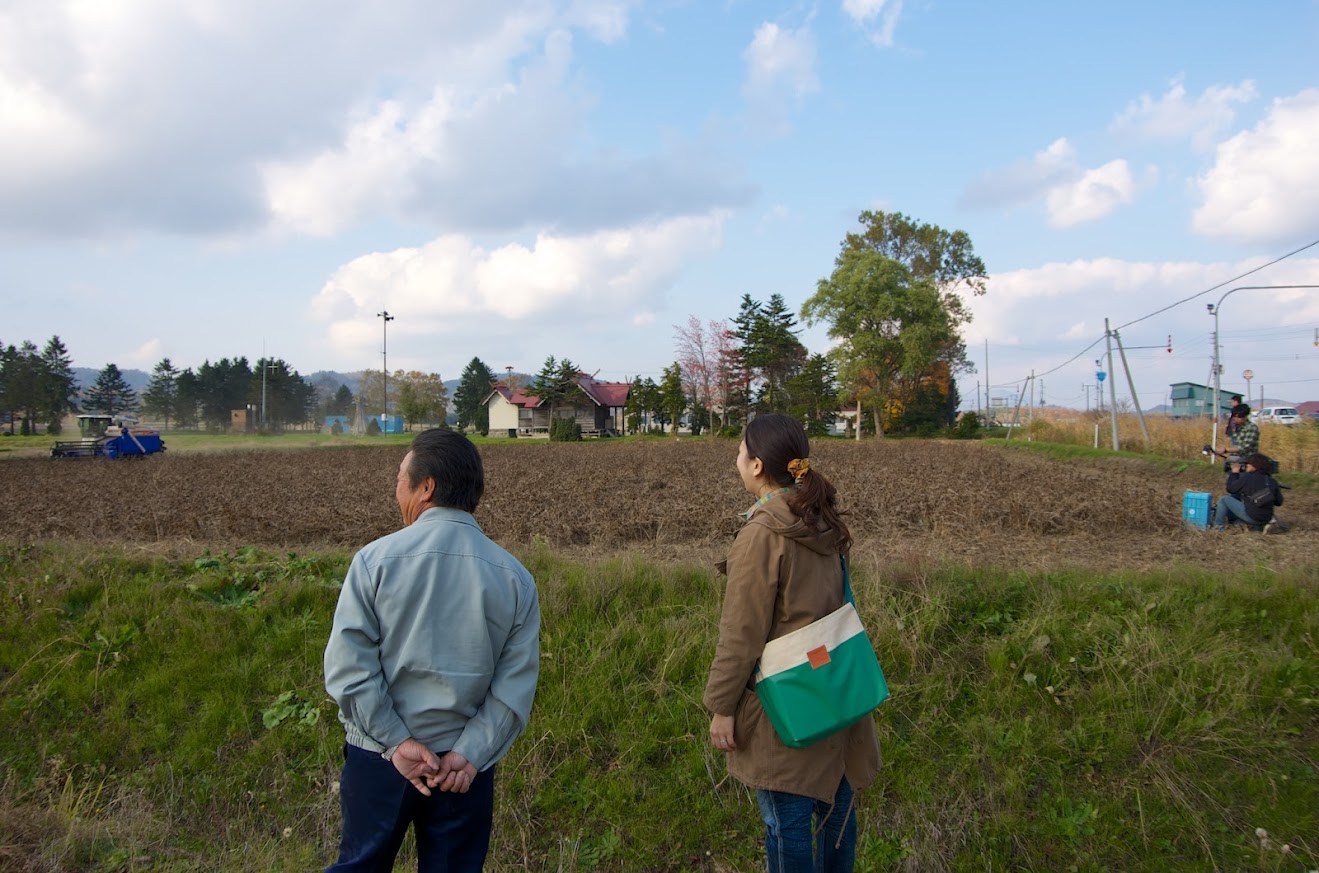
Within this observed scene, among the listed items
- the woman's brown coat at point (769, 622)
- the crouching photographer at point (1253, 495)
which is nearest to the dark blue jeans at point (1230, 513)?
the crouching photographer at point (1253, 495)

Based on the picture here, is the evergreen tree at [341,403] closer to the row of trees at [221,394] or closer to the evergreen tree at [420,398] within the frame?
the row of trees at [221,394]

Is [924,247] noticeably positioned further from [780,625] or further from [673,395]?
[780,625]

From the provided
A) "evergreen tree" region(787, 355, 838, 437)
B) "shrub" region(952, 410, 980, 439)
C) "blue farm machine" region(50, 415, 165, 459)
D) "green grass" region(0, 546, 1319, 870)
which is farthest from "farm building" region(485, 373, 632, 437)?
"green grass" region(0, 546, 1319, 870)

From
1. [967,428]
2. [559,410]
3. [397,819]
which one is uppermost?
[559,410]

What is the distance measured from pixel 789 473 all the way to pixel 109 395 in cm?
8123

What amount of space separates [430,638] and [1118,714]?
3741 mm

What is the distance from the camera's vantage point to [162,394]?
67.5 m

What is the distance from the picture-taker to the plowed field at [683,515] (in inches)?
296

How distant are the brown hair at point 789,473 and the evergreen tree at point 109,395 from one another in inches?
3058

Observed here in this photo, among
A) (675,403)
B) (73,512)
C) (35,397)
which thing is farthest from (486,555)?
(35,397)

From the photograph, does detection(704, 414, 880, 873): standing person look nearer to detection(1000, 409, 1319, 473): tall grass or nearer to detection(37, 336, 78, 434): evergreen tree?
detection(1000, 409, 1319, 473): tall grass

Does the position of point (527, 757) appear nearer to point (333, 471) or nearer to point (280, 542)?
point (280, 542)

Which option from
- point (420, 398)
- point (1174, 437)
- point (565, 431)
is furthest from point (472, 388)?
point (1174, 437)

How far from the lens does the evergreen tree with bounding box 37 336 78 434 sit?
2005 inches
